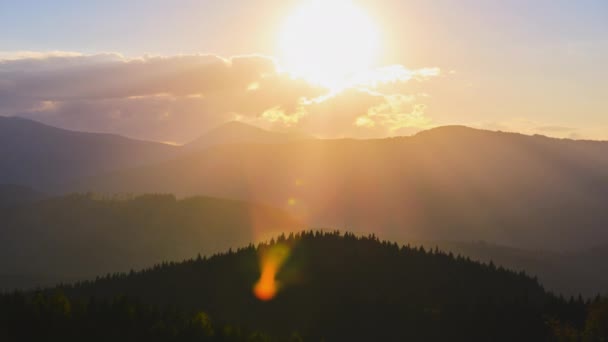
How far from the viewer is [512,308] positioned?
610 ft

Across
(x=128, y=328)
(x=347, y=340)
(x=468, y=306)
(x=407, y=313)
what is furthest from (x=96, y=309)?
(x=468, y=306)

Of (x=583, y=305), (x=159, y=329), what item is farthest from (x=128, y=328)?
(x=583, y=305)

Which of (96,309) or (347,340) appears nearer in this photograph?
(96,309)

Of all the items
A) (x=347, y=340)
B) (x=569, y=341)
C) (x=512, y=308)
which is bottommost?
(x=347, y=340)

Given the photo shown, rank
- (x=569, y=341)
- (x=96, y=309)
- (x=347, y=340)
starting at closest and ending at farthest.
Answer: (x=569, y=341) → (x=96, y=309) → (x=347, y=340)

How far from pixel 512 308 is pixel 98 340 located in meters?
120

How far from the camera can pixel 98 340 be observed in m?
125

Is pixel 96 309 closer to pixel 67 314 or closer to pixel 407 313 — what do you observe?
pixel 67 314

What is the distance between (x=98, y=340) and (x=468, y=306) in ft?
394

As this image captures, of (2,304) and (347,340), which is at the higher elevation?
(2,304)

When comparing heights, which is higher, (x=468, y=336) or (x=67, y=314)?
(x=67, y=314)

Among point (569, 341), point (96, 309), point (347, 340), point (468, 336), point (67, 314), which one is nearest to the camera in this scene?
point (569, 341)

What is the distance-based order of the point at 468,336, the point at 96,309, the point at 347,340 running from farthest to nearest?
the point at 347,340, the point at 468,336, the point at 96,309

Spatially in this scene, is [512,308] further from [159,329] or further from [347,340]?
[159,329]
